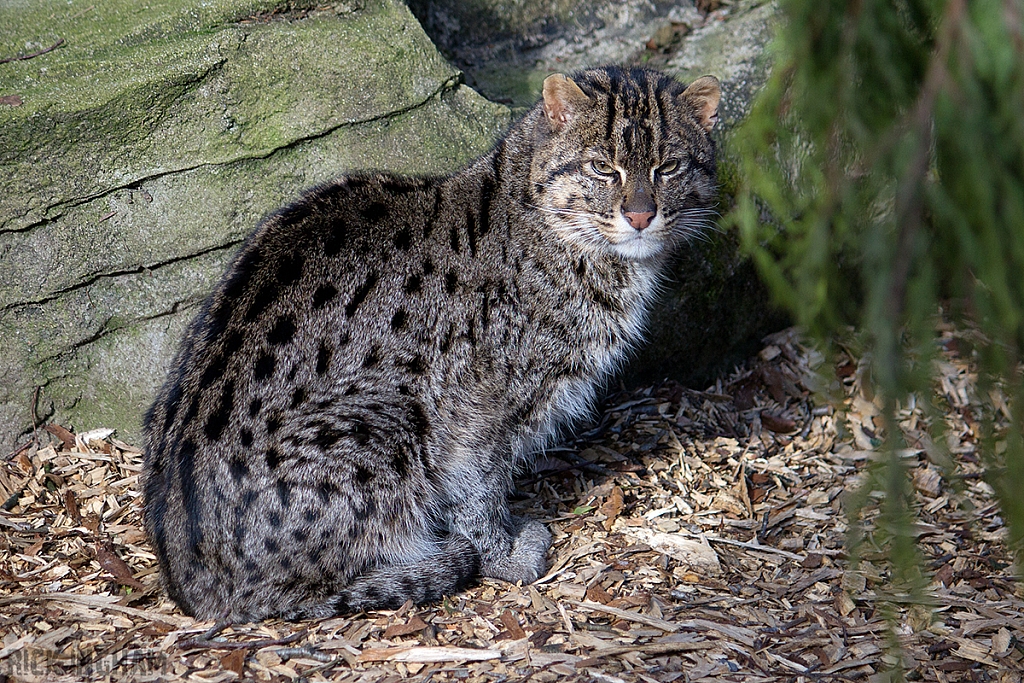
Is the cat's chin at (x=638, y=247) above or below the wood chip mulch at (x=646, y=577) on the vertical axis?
above

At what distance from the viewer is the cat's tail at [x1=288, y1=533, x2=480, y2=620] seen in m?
4.32

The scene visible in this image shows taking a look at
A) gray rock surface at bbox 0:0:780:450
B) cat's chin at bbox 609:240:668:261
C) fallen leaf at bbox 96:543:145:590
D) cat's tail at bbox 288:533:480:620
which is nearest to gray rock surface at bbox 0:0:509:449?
gray rock surface at bbox 0:0:780:450

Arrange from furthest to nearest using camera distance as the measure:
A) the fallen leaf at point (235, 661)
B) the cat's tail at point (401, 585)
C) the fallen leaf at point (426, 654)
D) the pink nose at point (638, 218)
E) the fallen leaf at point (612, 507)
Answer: the fallen leaf at point (612, 507) → the pink nose at point (638, 218) → the cat's tail at point (401, 585) → the fallen leaf at point (426, 654) → the fallen leaf at point (235, 661)

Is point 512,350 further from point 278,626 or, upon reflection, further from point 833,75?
point 833,75

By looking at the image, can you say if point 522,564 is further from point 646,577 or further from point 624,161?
point 624,161

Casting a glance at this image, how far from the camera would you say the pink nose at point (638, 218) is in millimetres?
4613

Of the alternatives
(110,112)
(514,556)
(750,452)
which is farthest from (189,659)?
(750,452)

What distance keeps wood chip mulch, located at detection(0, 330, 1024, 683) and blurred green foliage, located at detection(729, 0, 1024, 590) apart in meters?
1.08

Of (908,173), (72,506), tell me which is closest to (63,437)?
(72,506)

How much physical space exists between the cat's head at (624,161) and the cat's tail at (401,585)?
5.88 feet

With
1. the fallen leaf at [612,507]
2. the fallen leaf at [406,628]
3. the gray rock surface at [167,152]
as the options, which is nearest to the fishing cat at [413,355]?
the fallen leaf at [406,628]

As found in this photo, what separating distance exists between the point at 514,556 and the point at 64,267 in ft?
9.89

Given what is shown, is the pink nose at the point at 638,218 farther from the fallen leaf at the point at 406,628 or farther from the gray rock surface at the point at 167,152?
the fallen leaf at the point at 406,628

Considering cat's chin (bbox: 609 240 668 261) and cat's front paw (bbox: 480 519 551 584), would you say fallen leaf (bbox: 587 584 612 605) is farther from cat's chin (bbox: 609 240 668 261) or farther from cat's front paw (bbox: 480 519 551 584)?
cat's chin (bbox: 609 240 668 261)
